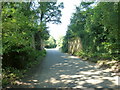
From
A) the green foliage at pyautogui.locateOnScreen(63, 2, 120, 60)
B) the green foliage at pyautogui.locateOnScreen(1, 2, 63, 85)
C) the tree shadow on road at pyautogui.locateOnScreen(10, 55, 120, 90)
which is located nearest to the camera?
the green foliage at pyautogui.locateOnScreen(1, 2, 63, 85)

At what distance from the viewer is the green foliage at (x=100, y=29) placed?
16.7ft

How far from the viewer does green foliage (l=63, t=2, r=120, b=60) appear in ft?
16.7

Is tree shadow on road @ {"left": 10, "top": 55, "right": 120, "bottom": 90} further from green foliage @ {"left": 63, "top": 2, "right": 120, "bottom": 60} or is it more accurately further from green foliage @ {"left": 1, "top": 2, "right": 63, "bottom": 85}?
green foliage @ {"left": 63, "top": 2, "right": 120, "bottom": 60}

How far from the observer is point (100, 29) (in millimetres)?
8562

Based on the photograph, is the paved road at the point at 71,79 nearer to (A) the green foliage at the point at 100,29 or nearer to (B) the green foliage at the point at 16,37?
(B) the green foliage at the point at 16,37

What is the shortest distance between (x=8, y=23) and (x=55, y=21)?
1453cm

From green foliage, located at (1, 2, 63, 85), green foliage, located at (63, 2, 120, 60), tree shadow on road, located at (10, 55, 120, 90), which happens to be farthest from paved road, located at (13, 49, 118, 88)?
green foliage, located at (63, 2, 120, 60)

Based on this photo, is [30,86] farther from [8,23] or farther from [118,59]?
[118,59]

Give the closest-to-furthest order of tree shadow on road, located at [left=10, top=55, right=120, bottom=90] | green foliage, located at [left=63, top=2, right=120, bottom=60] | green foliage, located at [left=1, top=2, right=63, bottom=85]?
green foliage, located at [left=1, top=2, right=63, bottom=85], tree shadow on road, located at [left=10, top=55, right=120, bottom=90], green foliage, located at [left=63, top=2, right=120, bottom=60]

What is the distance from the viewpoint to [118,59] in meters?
6.26

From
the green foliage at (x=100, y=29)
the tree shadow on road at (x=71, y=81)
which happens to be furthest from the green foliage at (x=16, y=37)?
the green foliage at (x=100, y=29)

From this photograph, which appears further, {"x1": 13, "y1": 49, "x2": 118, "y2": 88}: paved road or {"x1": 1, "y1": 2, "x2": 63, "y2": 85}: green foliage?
{"x1": 13, "y1": 49, "x2": 118, "y2": 88}: paved road

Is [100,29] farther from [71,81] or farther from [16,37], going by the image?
[16,37]

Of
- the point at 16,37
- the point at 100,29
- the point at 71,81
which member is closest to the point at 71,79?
the point at 71,81
